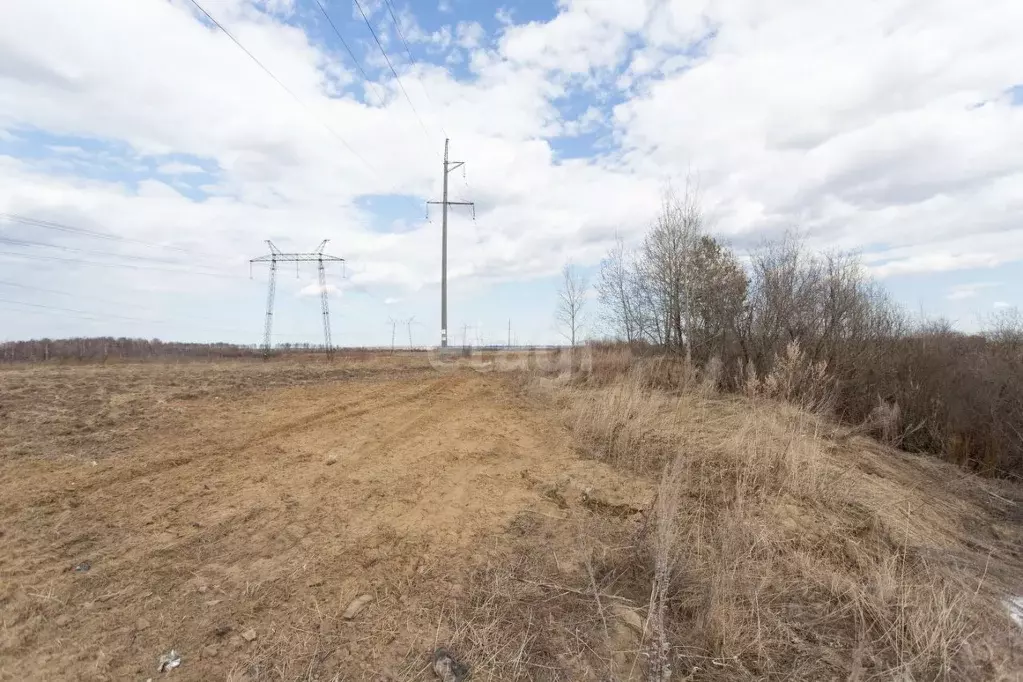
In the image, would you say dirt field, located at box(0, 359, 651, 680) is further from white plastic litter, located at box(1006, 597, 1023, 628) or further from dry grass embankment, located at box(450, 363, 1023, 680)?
white plastic litter, located at box(1006, 597, 1023, 628)

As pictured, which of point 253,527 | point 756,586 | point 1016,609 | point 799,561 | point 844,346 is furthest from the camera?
point 844,346

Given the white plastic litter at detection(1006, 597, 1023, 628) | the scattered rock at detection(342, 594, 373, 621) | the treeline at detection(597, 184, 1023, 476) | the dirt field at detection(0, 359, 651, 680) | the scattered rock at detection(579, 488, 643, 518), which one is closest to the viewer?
the dirt field at detection(0, 359, 651, 680)

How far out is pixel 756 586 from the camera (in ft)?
14.3

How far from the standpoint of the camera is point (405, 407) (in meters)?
10.5

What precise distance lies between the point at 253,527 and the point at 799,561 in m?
4.52

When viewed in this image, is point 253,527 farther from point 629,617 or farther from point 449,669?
point 629,617

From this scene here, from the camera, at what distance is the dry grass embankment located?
12.1ft

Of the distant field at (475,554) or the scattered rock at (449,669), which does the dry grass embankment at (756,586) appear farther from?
the scattered rock at (449,669)

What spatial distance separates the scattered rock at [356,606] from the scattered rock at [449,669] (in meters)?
0.68

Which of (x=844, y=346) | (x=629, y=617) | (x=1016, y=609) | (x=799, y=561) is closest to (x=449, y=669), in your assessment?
(x=629, y=617)

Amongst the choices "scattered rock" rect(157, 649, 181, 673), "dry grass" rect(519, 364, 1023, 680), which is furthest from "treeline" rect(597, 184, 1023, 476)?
"scattered rock" rect(157, 649, 181, 673)

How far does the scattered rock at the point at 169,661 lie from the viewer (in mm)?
3334

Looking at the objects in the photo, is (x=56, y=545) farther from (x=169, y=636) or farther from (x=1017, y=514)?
(x=1017, y=514)

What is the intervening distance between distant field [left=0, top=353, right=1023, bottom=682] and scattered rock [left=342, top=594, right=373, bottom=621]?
0.13 feet
